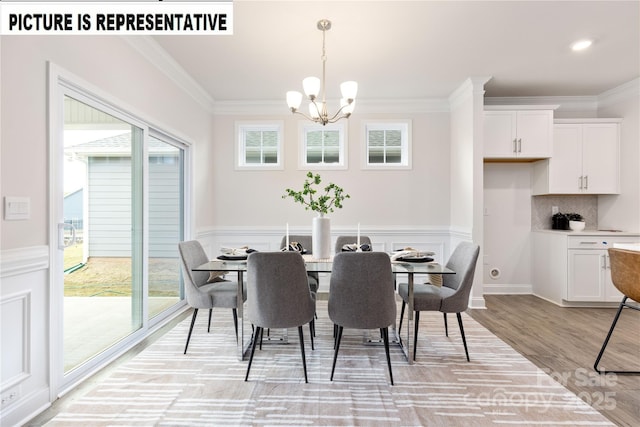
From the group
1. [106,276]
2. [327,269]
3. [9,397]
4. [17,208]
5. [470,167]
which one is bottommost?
[9,397]

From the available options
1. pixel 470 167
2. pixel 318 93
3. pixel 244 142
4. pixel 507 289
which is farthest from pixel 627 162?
pixel 244 142

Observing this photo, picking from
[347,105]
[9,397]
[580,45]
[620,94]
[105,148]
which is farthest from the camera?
[620,94]

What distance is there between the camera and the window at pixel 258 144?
4.71 meters

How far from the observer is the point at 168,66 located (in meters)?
3.27

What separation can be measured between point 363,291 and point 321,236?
741mm

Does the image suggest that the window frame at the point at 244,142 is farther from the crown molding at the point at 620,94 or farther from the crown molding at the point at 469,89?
the crown molding at the point at 620,94

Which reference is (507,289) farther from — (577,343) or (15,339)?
(15,339)

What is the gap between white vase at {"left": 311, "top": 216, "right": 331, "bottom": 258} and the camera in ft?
8.84

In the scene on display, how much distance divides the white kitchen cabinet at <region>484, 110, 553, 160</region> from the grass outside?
4085 millimetres

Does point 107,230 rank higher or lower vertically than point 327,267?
higher

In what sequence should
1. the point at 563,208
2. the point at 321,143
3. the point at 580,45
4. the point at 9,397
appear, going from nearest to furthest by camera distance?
1. the point at 9,397
2. the point at 580,45
3. the point at 563,208
4. the point at 321,143

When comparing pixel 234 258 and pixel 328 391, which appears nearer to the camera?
pixel 328 391

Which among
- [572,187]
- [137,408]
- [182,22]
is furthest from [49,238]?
[572,187]

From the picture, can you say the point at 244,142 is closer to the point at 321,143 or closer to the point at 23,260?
the point at 321,143
